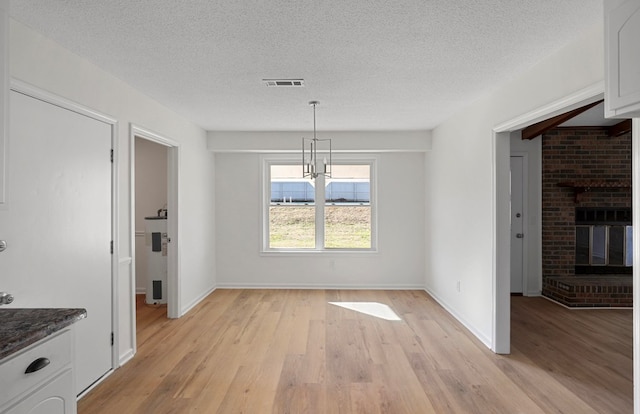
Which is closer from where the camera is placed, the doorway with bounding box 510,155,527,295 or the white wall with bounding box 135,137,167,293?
the doorway with bounding box 510,155,527,295

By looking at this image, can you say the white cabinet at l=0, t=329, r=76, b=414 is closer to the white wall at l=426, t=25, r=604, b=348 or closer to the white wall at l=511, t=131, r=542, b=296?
the white wall at l=426, t=25, r=604, b=348

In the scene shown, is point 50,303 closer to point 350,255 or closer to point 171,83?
point 171,83

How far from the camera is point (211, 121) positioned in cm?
511

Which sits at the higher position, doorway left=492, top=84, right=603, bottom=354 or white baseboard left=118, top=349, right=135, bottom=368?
doorway left=492, top=84, right=603, bottom=354

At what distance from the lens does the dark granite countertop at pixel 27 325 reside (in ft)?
4.43

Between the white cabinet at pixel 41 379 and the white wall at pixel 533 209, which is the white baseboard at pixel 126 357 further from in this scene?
the white wall at pixel 533 209

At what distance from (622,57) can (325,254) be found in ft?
16.3

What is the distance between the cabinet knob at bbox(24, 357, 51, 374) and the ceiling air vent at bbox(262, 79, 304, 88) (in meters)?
2.57

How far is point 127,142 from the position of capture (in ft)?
11.4

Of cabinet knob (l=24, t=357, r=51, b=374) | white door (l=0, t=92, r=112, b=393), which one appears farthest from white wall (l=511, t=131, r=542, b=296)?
cabinet knob (l=24, t=357, r=51, b=374)

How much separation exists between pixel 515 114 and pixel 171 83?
295 centimetres

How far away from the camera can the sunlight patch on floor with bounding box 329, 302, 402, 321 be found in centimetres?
476

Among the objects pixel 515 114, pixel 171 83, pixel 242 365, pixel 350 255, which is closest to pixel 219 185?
pixel 350 255

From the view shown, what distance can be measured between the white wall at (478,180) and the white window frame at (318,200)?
0.93 meters
